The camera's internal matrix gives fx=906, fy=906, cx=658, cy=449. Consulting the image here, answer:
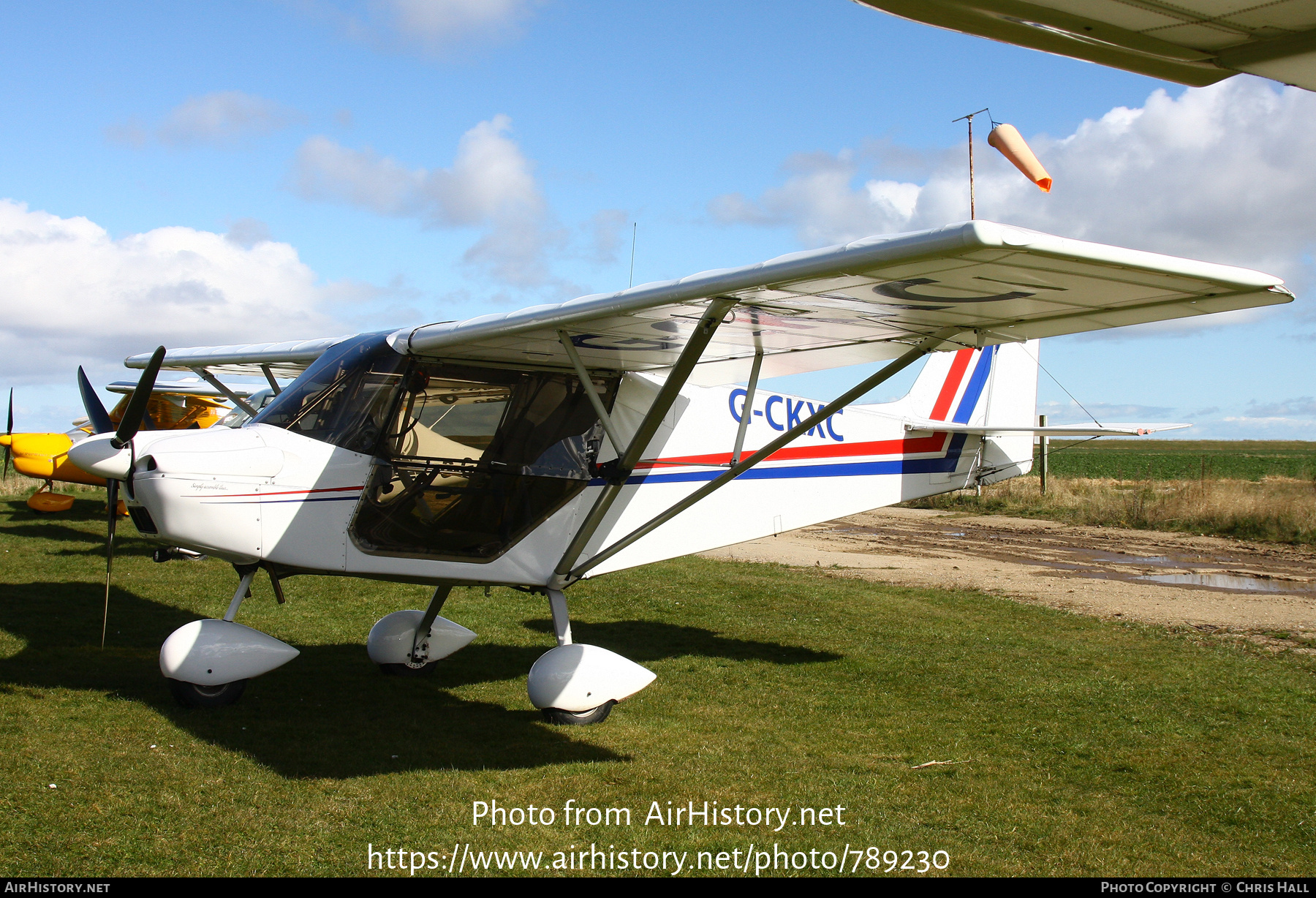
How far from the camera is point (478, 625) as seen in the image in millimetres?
9055

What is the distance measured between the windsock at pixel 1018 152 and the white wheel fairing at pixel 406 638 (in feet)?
18.7

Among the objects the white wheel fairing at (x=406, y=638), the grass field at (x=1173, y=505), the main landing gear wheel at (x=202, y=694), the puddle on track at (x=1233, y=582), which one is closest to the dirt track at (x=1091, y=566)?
the puddle on track at (x=1233, y=582)

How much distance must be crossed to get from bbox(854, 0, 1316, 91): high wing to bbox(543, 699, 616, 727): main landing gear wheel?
4574 mm

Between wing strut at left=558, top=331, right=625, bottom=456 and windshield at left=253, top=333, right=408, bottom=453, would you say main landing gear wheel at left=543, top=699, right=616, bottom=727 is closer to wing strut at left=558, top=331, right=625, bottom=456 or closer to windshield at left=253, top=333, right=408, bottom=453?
wing strut at left=558, top=331, right=625, bottom=456

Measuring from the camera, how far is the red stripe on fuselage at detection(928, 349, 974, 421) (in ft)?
30.0

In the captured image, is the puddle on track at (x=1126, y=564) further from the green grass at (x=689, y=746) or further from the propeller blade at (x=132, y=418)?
the propeller blade at (x=132, y=418)

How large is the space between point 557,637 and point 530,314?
225cm

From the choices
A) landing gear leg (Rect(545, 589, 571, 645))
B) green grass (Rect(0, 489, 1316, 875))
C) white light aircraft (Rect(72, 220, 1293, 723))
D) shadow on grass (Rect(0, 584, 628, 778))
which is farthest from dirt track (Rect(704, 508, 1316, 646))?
shadow on grass (Rect(0, 584, 628, 778))

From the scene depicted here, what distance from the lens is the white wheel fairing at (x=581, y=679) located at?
18.3ft

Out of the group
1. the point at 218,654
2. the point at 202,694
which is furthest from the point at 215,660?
the point at 202,694

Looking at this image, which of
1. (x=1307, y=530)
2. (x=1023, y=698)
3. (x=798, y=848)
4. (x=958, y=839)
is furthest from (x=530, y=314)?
(x=1307, y=530)

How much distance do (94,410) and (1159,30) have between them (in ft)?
22.3
